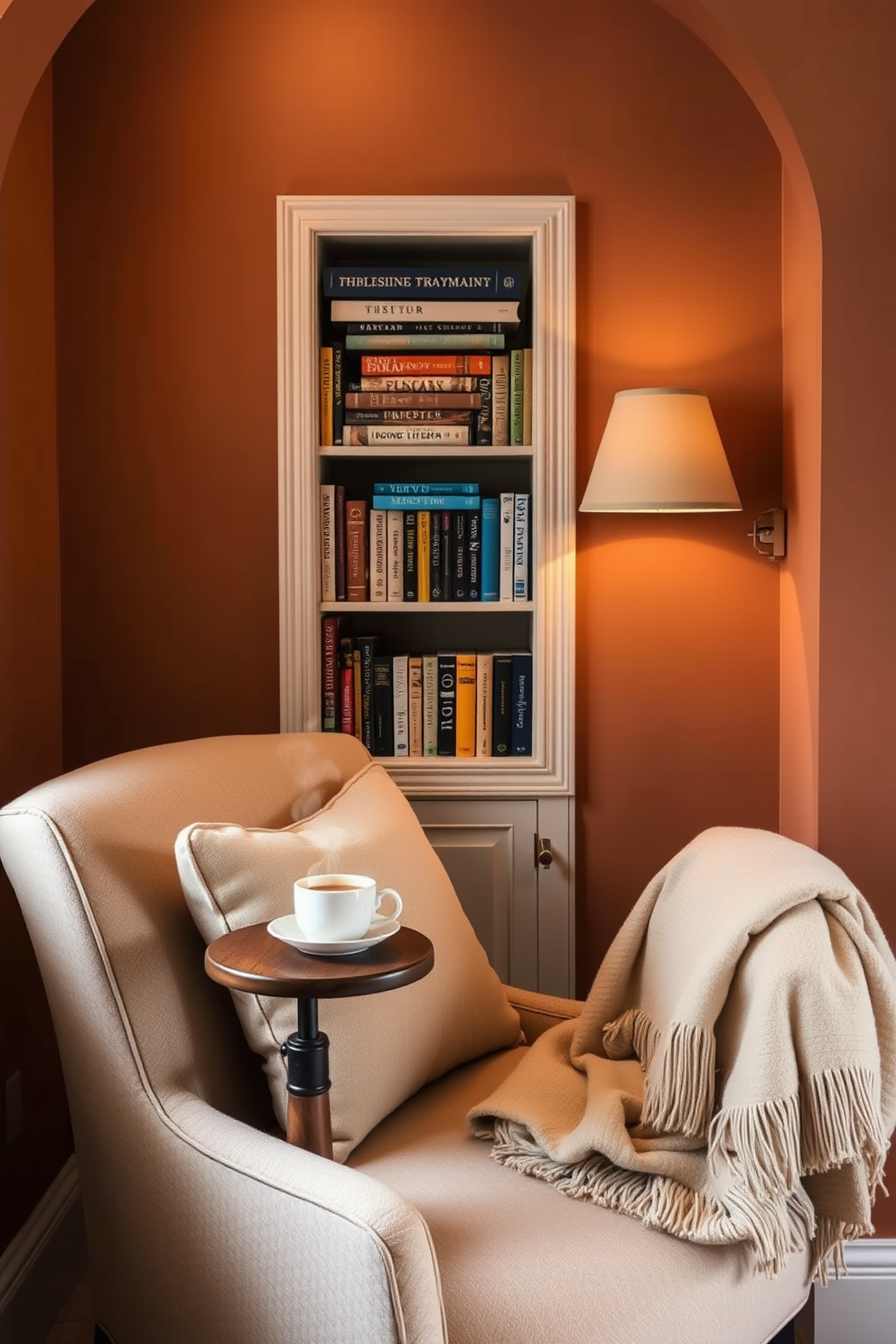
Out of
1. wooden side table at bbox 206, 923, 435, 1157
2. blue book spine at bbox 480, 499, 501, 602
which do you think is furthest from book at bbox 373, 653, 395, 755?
wooden side table at bbox 206, 923, 435, 1157

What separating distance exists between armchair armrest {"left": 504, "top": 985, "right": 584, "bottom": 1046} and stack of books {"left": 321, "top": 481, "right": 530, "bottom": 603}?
777mm

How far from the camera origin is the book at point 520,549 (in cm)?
227

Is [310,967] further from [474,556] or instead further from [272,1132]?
[474,556]

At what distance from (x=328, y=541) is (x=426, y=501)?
0.21m

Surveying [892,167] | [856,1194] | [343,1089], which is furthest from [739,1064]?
[892,167]

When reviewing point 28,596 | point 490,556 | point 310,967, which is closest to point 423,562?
point 490,556

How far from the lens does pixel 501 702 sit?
90.5 inches

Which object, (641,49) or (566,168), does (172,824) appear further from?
(641,49)

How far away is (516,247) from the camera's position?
2348 millimetres

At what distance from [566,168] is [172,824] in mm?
1488

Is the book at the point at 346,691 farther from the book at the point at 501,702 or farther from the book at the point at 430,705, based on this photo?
the book at the point at 501,702

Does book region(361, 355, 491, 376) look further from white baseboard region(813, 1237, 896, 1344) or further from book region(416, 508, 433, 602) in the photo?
white baseboard region(813, 1237, 896, 1344)

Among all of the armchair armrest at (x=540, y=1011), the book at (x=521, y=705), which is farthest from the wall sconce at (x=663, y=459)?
the armchair armrest at (x=540, y=1011)

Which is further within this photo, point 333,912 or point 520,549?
point 520,549
